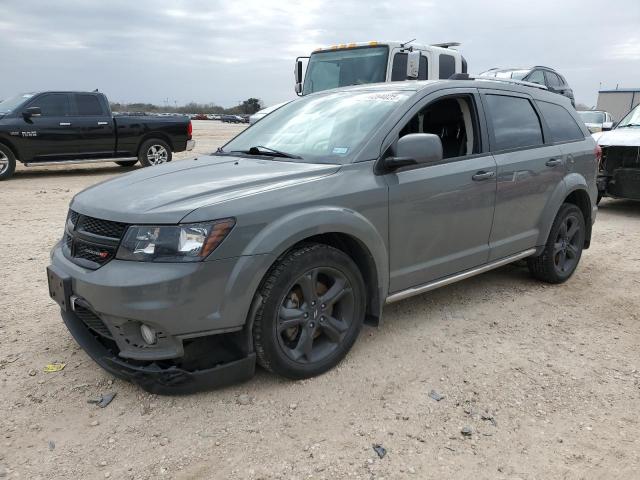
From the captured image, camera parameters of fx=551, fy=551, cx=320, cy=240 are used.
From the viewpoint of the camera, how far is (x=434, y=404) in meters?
3.00

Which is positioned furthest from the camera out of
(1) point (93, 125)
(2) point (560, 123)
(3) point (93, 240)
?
(1) point (93, 125)

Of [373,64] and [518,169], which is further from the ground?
A: [373,64]

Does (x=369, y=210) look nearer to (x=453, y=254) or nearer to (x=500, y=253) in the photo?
(x=453, y=254)

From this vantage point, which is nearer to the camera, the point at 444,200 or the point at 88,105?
the point at 444,200

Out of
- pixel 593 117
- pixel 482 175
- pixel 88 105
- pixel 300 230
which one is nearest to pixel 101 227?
pixel 300 230

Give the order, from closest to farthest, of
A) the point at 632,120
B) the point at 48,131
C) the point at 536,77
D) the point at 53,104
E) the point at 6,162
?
the point at 632,120, the point at 6,162, the point at 48,131, the point at 53,104, the point at 536,77

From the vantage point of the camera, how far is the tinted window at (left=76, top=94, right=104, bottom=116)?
38.9ft

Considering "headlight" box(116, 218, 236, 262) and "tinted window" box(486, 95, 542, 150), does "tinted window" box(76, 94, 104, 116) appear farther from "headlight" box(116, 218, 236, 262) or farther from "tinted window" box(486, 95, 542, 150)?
"headlight" box(116, 218, 236, 262)

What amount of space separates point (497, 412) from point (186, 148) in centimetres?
1206

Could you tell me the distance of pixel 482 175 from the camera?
402cm

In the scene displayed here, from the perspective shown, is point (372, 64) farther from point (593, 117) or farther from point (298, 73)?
point (593, 117)

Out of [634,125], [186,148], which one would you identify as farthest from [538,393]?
[186,148]

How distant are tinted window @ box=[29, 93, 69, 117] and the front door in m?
9.82

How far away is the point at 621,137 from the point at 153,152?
9726 mm
